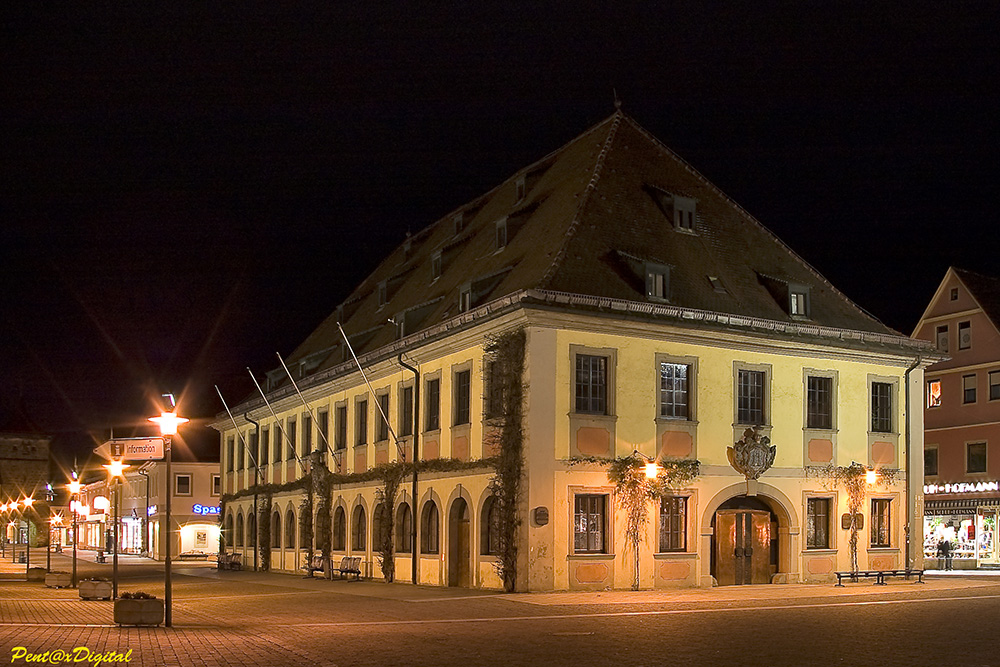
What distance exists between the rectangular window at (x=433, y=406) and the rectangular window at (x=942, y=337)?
29.9m

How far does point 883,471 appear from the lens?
3816cm

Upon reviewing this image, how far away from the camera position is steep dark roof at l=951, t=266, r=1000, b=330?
55562 millimetres

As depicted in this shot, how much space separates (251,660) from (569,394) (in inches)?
688

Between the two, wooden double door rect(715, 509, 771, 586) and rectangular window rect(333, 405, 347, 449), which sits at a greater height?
rectangular window rect(333, 405, 347, 449)

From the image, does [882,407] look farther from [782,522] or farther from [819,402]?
[782,522]

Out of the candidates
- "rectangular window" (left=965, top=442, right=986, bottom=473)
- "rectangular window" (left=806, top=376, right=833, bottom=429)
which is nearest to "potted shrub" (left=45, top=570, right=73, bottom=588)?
"rectangular window" (left=806, top=376, right=833, bottom=429)

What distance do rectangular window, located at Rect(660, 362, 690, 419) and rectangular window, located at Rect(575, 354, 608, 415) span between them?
6.09 ft

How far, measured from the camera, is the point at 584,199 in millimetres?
36031

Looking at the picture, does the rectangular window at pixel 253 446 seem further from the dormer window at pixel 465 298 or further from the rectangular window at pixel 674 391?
the rectangular window at pixel 674 391

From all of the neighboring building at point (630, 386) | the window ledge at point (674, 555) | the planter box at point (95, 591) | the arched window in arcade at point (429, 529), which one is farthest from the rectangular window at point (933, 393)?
the planter box at point (95, 591)

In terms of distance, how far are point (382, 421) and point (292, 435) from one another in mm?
11194

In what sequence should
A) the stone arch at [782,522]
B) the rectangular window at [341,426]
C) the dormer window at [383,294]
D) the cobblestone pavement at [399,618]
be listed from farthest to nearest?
the dormer window at [383,294] → the rectangular window at [341,426] → the stone arch at [782,522] → the cobblestone pavement at [399,618]

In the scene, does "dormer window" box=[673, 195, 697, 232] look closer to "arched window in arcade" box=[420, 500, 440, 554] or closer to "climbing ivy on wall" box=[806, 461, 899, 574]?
"climbing ivy on wall" box=[806, 461, 899, 574]

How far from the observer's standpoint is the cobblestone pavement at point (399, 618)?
17203mm
